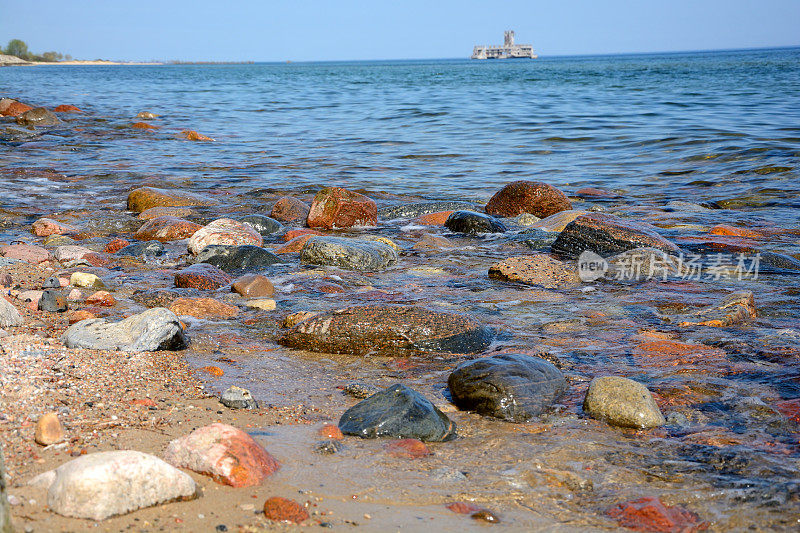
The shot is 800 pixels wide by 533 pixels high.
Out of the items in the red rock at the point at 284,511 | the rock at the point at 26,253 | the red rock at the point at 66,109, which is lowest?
the red rock at the point at 284,511

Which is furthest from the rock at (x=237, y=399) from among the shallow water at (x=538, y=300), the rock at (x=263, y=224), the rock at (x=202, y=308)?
the rock at (x=263, y=224)

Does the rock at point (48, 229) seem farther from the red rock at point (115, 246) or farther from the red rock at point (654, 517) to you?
the red rock at point (654, 517)

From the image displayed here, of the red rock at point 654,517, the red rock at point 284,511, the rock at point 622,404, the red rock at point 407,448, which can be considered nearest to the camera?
the red rock at point 284,511

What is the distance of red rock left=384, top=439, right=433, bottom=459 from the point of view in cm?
269

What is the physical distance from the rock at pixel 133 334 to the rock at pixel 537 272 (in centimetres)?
268

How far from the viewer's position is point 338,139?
16203 mm

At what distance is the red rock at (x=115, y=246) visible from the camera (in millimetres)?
6332

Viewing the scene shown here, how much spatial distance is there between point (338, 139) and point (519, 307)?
39.8 feet

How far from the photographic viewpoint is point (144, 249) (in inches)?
243

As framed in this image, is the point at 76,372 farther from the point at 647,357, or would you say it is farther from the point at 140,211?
the point at 140,211

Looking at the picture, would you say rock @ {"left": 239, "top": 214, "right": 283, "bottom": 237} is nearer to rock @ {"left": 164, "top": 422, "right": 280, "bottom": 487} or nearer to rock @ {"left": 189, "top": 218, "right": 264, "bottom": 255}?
rock @ {"left": 189, "top": 218, "right": 264, "bottom": 255}

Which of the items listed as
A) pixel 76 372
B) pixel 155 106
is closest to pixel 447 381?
pixel 76 372

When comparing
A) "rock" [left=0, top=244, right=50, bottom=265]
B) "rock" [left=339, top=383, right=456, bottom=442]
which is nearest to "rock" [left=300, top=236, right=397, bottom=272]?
"rock" [left=0, top=244, right=50, bottom=265]

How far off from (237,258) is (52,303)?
173 cm
